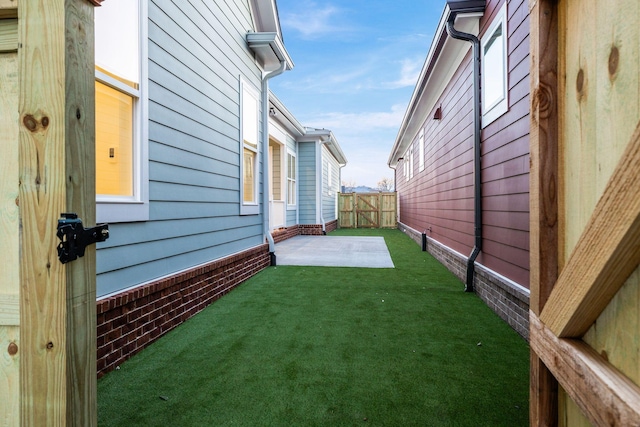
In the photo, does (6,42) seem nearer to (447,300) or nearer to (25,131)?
(25,131)

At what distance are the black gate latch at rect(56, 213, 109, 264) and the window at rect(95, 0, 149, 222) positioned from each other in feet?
4.37

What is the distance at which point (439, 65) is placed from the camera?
5539mm

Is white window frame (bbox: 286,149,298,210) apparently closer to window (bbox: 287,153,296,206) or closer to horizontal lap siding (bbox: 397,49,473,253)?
window (bbox: 287,153,296,206)

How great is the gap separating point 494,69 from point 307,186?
7299 mm

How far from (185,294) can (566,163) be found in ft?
9.91

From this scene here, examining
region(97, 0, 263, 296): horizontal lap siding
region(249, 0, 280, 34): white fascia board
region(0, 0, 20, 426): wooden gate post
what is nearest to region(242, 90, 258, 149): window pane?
region(97, 0, 263, 296): horizontal lap siding

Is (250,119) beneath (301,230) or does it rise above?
above

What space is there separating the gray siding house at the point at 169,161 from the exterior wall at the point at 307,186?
571 centimetres

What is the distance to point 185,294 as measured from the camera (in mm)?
3061

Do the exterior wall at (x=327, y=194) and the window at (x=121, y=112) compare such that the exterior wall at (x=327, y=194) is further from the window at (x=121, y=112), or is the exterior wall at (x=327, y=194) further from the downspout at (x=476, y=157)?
the window at (x=121, y=112)

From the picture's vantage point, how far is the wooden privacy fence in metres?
15.5

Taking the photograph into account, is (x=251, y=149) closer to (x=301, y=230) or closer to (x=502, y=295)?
(x=502, y=295)

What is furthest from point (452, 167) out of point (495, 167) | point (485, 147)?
point (495, 167)

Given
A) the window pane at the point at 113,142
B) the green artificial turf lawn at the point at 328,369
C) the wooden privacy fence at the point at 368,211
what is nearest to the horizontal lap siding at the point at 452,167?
the green artificial turf lawn at the point at 328,369
